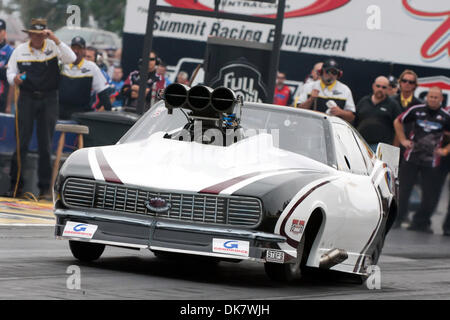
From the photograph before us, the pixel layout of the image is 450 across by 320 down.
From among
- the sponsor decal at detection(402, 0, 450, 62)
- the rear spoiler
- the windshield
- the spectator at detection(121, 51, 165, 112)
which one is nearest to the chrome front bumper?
the windshield

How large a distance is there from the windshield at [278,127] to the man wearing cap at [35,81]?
694 centimetres

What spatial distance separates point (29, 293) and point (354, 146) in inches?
152

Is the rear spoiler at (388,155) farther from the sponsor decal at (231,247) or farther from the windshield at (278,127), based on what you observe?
the sponsor decal at (231,247)

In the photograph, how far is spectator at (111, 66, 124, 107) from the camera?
2358cm

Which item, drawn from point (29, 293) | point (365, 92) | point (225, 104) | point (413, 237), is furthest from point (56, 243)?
point (365, 92)

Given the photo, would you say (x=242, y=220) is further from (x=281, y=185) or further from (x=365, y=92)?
(x=365, y=92)

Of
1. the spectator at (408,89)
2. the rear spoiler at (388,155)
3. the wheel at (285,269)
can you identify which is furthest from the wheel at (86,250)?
the spectator at (408,89)

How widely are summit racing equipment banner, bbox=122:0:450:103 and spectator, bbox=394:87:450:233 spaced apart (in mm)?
1767

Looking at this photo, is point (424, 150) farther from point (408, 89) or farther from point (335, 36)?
point (335, 36)

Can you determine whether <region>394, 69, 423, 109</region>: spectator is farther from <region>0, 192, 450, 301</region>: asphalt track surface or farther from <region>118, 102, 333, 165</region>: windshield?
<region>118, 102, 333, 165</region>: windshield

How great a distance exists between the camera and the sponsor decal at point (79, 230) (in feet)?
29.5

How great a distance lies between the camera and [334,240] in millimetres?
9648

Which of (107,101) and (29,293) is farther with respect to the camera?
(107,101)
